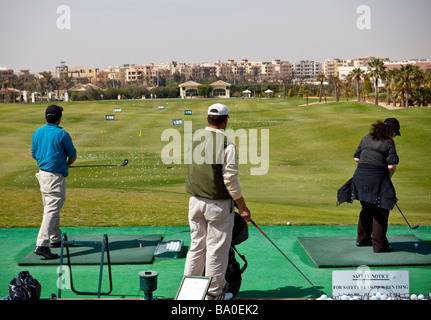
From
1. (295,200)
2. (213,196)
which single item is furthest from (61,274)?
(295,200)

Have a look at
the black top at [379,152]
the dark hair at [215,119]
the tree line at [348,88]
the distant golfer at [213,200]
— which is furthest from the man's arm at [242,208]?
the tree line at [348,88]

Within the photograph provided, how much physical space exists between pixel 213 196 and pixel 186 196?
7.46 m

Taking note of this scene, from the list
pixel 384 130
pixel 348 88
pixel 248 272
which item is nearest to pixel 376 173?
pixel 384 130

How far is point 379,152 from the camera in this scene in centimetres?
705

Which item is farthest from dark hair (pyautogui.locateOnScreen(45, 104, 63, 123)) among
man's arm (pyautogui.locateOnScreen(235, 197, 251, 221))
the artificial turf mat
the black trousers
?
the black trousers

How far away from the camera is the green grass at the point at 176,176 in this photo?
9878 mm

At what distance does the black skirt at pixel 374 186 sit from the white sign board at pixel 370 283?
195 cm

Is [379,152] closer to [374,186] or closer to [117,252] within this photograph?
[374,186]

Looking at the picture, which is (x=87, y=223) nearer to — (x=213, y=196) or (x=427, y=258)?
(x=213, y=196)

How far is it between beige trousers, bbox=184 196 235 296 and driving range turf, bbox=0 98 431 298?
0.66 m

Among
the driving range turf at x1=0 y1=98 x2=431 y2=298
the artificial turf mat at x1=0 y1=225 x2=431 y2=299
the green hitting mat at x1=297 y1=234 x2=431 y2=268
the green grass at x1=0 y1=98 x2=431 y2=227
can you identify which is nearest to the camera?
the artificial turf mat at x1=0 y1=225 x2=431 y2=299

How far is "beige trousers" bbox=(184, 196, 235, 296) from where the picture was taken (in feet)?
16.8

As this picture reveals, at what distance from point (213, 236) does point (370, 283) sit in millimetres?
1471

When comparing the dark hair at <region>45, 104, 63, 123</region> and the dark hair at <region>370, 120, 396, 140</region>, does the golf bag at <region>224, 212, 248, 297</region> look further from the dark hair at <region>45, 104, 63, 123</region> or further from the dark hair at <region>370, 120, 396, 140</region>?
the dark hair at <region>45, 104, 63, 123</region>
